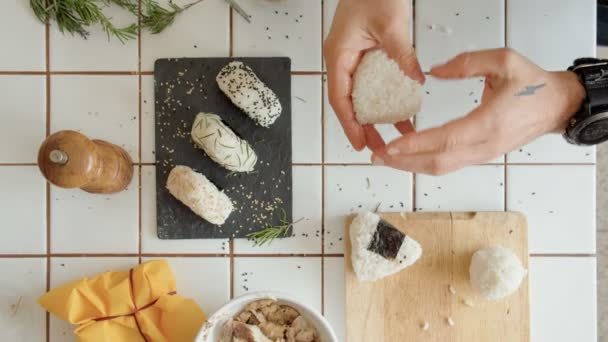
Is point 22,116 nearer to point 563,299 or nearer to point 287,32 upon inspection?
point 287,32

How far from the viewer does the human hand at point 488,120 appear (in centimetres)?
58

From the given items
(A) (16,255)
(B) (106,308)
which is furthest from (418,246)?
(A) (16,255)

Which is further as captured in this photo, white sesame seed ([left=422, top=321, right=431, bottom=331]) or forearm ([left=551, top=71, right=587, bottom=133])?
white sesame seed ([left=422, top=321, right=431, bottom=331])

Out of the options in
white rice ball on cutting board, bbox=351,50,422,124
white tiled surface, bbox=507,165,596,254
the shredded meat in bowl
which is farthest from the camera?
white tiled surface, bbox=507,165,596,254

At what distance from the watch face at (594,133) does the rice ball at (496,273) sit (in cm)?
23

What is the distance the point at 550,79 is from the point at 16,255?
917 mm

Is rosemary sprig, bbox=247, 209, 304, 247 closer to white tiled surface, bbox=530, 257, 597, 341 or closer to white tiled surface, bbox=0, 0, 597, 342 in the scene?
white tiled surface, bbox=0, 0, 597, 342

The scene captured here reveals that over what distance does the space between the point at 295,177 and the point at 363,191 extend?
12 cm

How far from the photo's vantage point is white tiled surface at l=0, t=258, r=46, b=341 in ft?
2.99

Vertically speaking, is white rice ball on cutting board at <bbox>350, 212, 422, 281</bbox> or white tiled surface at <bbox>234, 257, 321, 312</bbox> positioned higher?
white rice ball on cutting board at <bbox>350, 212, 422, 281</bbox>

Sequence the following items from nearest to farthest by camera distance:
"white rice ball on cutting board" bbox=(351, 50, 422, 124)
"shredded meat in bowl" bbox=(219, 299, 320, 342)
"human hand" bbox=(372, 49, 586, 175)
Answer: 1. "human hand" bbox=(372, 49, 586, 175)
2. "white rice ball on cutting board" bbox=(351, 50, 422, 124)
3. "shredded meat in bowl" bbox=(219, 299, 320, 342)

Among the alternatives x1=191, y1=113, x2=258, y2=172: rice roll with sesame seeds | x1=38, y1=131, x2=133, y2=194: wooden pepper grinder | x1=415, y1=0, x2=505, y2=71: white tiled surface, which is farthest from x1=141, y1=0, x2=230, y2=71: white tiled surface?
x1=415, y1=0, x2=505, y2=71: white tiled surface

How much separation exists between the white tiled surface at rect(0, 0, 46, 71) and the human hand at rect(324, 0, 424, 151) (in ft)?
1.77

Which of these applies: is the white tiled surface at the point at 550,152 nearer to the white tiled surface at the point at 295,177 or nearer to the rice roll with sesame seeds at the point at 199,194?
the white tiled surface at the point at 295,177
